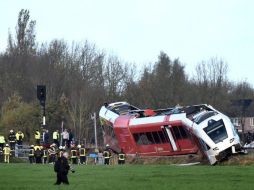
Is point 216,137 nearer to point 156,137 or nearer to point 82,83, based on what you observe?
point 156,137

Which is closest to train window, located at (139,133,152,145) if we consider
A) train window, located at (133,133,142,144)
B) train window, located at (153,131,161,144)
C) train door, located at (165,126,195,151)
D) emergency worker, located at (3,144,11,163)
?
train window, located at (133,133,142,144)

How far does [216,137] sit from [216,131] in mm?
385

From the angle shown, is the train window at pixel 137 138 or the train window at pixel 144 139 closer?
the train window at pixel 144 139

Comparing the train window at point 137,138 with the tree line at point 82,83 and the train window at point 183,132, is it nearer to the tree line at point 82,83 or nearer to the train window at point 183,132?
the train window at point 183,132

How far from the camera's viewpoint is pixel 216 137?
46.3m

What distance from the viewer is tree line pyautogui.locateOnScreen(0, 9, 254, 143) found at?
90.4 metres

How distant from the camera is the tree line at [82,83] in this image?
9038 cm

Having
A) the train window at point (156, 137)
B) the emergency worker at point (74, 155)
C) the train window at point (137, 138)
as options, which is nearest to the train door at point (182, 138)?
the train window at point (156, 137)

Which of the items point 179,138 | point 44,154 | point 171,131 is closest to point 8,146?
point 44,154

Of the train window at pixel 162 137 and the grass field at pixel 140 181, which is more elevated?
the train window at pixel 162 137

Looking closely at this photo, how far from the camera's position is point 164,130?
51.9 metres

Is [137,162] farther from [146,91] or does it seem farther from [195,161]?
[146,91]

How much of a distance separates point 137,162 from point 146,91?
44.4 m

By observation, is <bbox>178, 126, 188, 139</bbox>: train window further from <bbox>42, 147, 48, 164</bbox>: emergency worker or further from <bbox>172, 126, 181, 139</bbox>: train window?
<bbox>42, 147, 48, 164</bbox>: emergency worker
